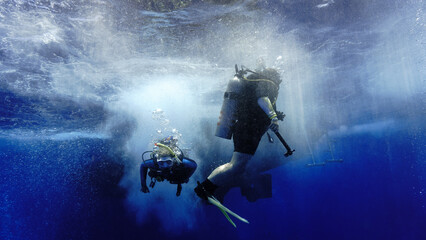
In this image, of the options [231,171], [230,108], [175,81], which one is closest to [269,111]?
[230,108]

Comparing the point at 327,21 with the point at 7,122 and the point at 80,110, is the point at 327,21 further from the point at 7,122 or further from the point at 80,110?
the point at 7,122

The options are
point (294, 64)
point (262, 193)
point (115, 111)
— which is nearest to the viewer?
point (262, 193)

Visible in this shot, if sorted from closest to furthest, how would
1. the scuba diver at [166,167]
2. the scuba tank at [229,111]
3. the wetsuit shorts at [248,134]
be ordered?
the wetsuit shorts at [248,134] → the scuba tank at [229,111] → the scuba diver at [166,167]

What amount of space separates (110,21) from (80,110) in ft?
42.7

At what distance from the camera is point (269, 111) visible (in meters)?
2.84

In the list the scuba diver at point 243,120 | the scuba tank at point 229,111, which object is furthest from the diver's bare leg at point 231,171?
the scuba tank at point 229,111

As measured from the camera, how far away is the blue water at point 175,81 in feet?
25.2

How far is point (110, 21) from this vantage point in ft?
24.2

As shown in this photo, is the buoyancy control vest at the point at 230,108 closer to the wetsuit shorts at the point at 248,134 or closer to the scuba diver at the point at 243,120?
the scuba diver at the point at 243,120

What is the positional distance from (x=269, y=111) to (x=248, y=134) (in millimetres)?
454

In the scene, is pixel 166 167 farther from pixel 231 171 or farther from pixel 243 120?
pixel 243 120

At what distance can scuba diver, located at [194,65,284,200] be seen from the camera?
109 inches

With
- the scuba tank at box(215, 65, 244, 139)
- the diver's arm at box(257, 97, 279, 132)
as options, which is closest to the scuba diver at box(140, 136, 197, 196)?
the scuba tank at box(215, 65, 244, 139)

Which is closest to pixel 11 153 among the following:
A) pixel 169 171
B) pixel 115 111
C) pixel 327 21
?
pixel 115 111
